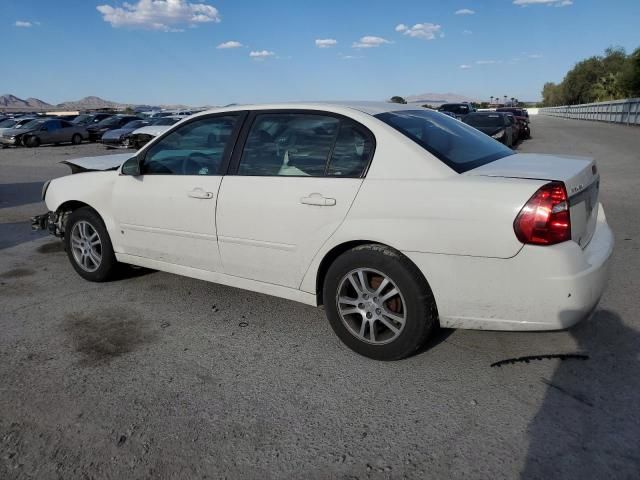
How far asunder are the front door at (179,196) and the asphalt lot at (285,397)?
19.6 inches

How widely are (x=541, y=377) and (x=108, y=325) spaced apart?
309 centimetres

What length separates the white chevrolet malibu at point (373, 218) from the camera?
9.32ft

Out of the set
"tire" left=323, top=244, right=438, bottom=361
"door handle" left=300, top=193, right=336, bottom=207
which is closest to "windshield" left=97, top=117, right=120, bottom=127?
"door handle" left=300, top=193, right=336, bottom=207

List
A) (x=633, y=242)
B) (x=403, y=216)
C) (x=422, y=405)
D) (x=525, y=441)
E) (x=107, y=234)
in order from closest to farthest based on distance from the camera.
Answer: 1. (x=525, y=441)
2. (x=422, y=405)
3. (x=403, y=216)
4. (x=107, y=234)
5. (x=633, y=242)

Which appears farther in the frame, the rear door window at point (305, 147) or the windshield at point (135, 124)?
the windshield at point (135, 124)

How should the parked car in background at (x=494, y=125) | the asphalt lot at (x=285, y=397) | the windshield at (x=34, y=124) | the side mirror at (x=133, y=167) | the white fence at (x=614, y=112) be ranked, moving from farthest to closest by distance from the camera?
the white fence at (x=614, y=112)
the windshield at (x=34, y=124)
the parked car in background at (x=494, y=125)
the side mirror at (x=133, y=167)
the asphalt lot at (x=285, y=397)

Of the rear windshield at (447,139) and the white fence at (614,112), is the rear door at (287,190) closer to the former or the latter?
the rear windshield at (447,139)

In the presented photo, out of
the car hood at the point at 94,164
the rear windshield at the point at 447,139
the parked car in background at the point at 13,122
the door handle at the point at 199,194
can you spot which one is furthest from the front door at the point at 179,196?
the parked car in background at the point at 13,122

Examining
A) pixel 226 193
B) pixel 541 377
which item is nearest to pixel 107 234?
pixel 226 193

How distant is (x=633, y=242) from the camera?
19.4 feet

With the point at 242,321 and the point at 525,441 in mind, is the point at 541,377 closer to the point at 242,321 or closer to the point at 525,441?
the point at 525,441

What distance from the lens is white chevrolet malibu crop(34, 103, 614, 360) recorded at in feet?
9.32

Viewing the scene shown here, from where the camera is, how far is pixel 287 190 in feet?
11.6

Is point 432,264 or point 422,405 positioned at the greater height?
point 432,264
